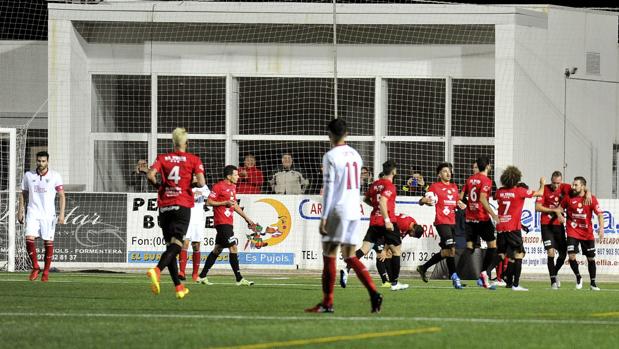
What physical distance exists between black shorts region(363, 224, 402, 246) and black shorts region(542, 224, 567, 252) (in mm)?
4165

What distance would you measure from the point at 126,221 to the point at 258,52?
7.32 meters

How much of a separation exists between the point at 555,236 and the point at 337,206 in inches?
419

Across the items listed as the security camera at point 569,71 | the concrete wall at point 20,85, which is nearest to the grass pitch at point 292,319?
the security camera at point 569,71

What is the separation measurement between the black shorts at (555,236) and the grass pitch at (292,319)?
4543 mm

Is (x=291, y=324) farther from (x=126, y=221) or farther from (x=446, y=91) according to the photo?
(x=446, y=91)

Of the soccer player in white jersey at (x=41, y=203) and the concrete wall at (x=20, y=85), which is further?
the concrete wall at (x=20, y=85)

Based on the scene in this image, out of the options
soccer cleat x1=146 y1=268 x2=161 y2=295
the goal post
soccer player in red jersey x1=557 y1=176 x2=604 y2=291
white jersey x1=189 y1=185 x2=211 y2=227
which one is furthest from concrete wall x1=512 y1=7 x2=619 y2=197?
soccer cleat x1=146 y1=268 x2=161 y2=295

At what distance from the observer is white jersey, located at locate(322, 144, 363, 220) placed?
11.9 m

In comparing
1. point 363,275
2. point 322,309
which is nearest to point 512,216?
point 363,275

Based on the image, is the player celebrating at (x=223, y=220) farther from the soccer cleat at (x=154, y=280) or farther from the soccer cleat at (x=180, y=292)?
the soccer cleat at (x=154, y=280)

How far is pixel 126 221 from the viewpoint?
26.7 meters

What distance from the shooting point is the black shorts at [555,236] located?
21578mm

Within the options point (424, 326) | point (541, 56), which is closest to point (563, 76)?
point (541, 56)

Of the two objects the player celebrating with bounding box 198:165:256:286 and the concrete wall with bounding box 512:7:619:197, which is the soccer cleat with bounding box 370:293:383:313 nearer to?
the player celebrating with bounding box 198:165:256:286
